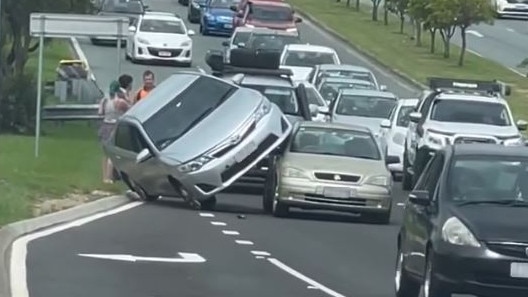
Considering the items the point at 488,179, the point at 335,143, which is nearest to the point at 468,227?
the point at 488,179

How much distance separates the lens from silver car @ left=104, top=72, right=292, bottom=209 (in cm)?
2661

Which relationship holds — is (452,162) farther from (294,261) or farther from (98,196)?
(98,196)

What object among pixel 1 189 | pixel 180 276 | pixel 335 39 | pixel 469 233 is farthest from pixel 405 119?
pixel 335 39

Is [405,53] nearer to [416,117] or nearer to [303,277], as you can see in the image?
[416,117]

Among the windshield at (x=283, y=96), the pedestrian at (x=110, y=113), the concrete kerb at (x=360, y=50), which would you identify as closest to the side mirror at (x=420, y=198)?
the pedestrian at (x=110, y=113)

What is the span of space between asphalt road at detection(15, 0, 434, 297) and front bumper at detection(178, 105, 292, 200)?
1.36 feet

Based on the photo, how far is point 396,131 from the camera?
117ft

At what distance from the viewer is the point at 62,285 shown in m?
16.4

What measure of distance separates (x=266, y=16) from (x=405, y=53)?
5.11 metres

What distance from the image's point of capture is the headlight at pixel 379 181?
2630 cm

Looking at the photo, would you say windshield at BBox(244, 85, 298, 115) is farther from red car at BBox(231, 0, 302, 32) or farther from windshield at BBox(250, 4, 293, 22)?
windshield at BBox(250, 4, 293, 22)

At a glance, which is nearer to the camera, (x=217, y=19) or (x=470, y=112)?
(x=470, y=112)

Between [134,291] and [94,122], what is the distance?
1069 inches

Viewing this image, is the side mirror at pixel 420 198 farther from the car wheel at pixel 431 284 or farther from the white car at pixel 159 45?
the white car at pixel 159 45
